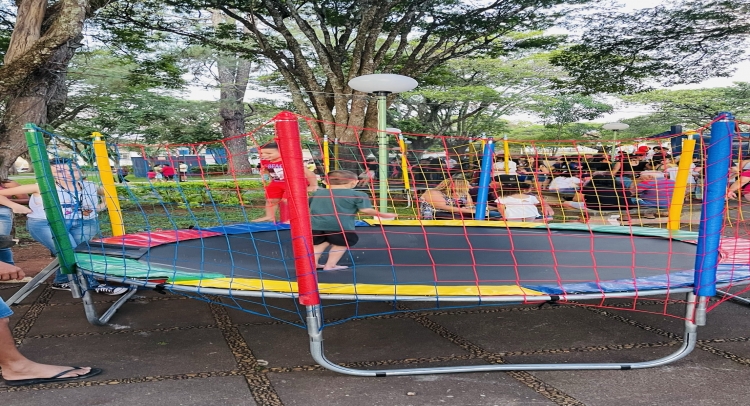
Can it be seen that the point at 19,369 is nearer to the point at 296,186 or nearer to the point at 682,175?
the point at 296,186

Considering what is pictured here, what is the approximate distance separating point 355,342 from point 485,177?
2.15m

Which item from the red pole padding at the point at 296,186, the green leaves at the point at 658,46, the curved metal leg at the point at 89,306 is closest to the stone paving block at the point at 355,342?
the red pole padding at the point at 296,186

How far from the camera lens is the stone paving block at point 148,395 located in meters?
2.00

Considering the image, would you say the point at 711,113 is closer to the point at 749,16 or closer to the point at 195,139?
the point at 749,16

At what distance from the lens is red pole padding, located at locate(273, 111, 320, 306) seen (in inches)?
76.9

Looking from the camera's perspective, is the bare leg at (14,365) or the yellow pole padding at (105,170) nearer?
the bare leg at (14,365)

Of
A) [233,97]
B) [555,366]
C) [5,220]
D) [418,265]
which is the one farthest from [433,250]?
[233,97]

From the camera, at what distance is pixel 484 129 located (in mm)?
22203

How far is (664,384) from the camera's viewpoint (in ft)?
6.86

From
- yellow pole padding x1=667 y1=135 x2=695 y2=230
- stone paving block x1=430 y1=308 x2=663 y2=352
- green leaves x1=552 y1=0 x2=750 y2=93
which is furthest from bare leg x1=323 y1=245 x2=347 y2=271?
green leaves x1=552 y1=0 x2=750 y2=93

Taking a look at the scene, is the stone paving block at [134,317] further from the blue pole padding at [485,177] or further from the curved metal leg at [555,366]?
the blue pole padding at [485,177]

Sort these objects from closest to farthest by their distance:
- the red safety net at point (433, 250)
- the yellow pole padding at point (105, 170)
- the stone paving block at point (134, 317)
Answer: the red safety net at point (433, 250) < the stone paving block at point (134, 317) < the yellow pole padding at point (105, 170)

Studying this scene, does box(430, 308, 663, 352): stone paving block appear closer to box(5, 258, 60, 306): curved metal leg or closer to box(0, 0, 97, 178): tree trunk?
box(5, 258, 60, 306): curved metal leg

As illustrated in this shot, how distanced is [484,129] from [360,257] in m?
19.6
